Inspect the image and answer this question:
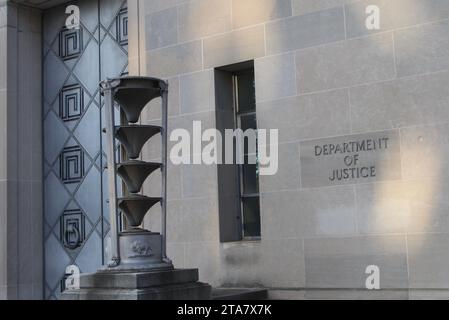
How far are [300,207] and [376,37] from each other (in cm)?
248

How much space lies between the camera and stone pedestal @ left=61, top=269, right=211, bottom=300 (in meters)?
7.74

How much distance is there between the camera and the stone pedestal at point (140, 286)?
7742 mm

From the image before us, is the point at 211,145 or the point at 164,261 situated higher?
the point at 211,145

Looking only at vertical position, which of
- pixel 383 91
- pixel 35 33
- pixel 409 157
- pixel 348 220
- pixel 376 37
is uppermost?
pixel 35 33

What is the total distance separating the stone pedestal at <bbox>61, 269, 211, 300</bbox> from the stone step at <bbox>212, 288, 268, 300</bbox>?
0.41m

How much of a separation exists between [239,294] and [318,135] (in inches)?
93.7

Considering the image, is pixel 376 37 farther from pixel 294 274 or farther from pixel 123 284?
pixel 123 284

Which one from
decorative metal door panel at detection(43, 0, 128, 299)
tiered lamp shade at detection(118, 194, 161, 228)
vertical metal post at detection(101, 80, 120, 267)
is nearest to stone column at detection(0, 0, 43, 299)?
decorative metal door panel at detection(43, 0, 128, 299)

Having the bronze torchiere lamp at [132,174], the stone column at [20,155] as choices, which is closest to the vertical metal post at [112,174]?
the bronze torchiere lamp at [132,174]

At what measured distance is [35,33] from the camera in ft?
46.0

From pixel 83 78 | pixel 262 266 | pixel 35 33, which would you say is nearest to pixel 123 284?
pixel 262 266

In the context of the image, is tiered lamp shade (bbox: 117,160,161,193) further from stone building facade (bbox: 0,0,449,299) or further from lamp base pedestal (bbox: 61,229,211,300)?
stone building facade (bbox: 0,0,449,299)

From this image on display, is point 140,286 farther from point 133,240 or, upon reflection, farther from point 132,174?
point 132,174

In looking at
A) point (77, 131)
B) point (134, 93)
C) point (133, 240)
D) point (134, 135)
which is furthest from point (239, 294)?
point (77, 131)
